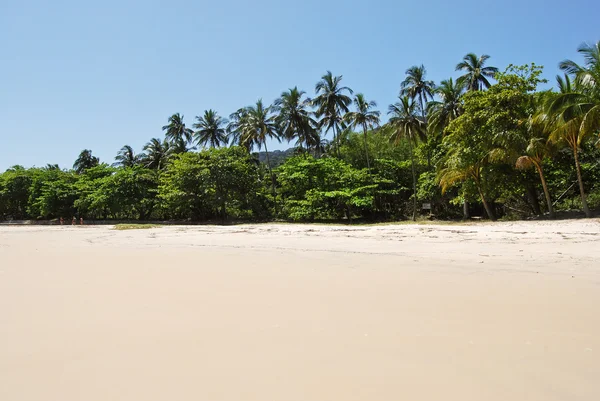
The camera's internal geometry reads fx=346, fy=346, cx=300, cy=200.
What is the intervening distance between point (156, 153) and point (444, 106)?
35965 mm

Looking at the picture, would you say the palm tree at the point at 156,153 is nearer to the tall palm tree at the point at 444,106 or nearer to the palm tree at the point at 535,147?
the tall palm tree at the point at 444,106

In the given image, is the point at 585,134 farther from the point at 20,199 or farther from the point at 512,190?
the point at 20,199

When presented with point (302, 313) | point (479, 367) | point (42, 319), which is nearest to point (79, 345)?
point (42, 319)

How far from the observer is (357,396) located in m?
2.19

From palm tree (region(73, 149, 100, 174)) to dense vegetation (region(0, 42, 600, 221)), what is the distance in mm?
13467

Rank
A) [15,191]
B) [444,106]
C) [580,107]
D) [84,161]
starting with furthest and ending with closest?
[84,161] → [15,191] → [444,106] → [580,107]

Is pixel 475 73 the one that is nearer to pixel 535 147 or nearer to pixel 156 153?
pixel 535 147

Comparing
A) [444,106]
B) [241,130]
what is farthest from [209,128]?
[444,106]

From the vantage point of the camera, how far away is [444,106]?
2828 cm

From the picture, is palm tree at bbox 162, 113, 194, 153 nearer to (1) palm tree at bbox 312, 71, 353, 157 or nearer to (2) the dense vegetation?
(2) the dense vegetation

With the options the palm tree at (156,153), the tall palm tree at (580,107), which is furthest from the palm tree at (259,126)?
the tall palm tree at (580,107)

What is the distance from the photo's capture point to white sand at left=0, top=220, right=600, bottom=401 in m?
2.31

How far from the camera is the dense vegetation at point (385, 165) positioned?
18.4m

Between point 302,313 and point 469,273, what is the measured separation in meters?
3.35
